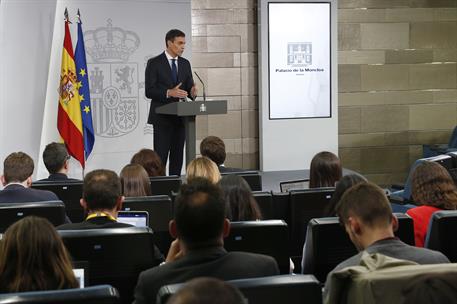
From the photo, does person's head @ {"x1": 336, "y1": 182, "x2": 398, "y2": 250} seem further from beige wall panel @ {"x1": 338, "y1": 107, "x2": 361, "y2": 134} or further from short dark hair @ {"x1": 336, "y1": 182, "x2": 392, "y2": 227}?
beige wall panel @ {"x1": 338, "y1": 107, "x2": 361, "y2": 134}

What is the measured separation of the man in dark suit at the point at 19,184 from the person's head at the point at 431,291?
11.3 ft

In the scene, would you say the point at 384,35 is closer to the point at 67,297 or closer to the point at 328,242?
the point at 328,242

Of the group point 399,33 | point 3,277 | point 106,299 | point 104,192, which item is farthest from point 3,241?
point 399,33

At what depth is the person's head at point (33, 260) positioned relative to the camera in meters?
2.56

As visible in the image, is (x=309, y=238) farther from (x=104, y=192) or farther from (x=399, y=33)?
(x=399, y=33)

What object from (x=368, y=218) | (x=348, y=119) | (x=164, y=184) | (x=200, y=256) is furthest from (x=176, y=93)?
(x=200, y=256)

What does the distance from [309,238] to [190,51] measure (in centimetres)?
681

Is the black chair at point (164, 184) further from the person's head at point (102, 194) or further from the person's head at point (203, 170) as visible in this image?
the person's head at point (102, 194)

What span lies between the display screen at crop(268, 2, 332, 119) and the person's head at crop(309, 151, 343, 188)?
17.4 feet

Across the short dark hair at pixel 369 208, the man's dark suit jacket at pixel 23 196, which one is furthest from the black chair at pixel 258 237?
the man's dark suit jacket at pixel 23 196

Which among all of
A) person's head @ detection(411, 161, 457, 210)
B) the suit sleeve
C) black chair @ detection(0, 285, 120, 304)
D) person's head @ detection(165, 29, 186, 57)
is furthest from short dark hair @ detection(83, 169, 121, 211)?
person's head @ detection(165, 29, 186, 57)

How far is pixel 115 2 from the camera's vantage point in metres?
9.88

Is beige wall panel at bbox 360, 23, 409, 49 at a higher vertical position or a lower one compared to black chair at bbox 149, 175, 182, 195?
higher

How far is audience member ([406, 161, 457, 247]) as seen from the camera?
4.09 m
